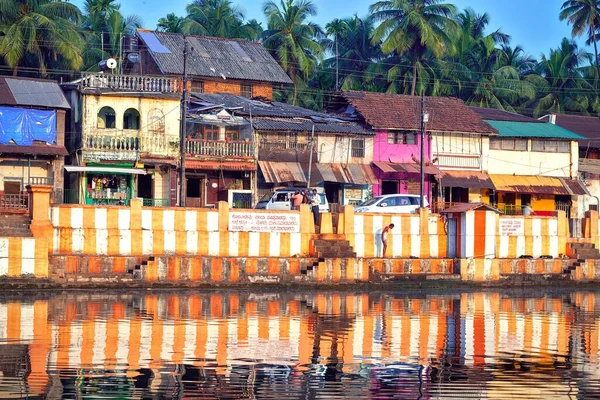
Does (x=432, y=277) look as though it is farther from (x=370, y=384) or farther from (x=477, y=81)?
(x=477, y=81)

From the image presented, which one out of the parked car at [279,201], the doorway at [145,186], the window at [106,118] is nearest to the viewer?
the parked car at [279,201]

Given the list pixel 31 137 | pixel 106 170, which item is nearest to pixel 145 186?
pixel 106 170

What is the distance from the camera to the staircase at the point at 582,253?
43781 mm

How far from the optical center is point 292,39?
62.5 meters

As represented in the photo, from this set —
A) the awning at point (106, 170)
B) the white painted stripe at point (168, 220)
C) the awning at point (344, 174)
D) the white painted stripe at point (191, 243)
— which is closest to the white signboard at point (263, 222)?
the white painted stripe at point (191, 243)

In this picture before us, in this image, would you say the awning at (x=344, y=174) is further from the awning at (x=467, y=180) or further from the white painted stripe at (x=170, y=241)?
the white painted stripe at (x=170, y=241)

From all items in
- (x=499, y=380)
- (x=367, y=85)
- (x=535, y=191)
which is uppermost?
(x=367, y=85)

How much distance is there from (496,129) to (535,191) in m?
3.57

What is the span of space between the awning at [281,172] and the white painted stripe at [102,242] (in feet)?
41.4

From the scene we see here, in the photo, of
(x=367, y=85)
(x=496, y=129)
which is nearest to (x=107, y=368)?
(x=496, y=129)

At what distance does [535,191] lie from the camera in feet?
176

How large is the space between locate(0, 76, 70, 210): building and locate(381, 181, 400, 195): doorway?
49.9 ft

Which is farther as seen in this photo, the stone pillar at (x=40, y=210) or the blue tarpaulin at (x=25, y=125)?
the blue tarpaulin at (x=25, y=125)

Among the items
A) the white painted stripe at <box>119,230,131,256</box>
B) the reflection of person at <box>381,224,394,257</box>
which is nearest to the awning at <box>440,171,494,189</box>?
the reflection of person at <box>381,224,394,257</box>
